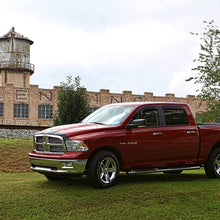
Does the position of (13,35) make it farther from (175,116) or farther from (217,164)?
(217,164)

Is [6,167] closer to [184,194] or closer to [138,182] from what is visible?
[138,182]

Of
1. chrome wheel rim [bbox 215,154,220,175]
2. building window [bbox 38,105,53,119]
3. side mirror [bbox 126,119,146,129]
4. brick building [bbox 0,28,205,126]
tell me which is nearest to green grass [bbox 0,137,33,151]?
chrome wheel rim [bbox 215,154,220,175]

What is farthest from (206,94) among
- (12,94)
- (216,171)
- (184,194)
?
(12,94)

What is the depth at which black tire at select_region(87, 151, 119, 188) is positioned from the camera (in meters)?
8.04

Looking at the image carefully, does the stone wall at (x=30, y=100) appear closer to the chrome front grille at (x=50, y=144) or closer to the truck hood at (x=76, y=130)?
the truck hood at (x=76, y=130)

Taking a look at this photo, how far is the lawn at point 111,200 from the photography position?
6777 millimetres

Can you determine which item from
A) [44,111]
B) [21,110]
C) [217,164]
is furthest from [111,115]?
[44,111]

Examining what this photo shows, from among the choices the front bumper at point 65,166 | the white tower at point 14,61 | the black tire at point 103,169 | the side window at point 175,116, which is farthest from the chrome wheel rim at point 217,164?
the white tower at point 14,61

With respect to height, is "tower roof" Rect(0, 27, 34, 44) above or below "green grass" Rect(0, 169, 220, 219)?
above

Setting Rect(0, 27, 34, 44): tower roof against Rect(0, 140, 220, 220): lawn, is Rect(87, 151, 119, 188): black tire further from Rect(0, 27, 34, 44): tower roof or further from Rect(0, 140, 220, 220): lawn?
Rect(0, 27, 34, 44): tower roof

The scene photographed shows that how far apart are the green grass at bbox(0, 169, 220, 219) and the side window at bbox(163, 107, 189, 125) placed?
152cm

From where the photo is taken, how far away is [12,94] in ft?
162

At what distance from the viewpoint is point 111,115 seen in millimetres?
9297

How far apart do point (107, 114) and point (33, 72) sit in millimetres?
48268
